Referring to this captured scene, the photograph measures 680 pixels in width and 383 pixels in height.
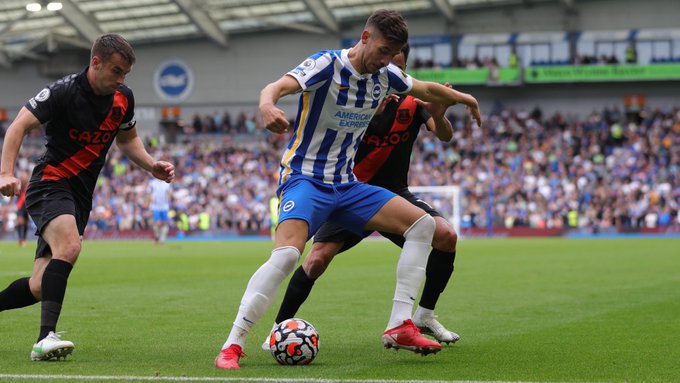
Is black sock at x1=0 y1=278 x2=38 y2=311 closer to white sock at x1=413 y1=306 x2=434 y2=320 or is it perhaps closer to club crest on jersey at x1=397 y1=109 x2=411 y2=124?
white sock at x1=413 y1=306 x2=434 y2=320

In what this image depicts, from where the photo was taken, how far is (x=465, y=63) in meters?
51.7

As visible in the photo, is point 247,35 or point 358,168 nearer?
point 358,168

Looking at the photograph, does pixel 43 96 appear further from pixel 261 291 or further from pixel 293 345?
pixel 293 345

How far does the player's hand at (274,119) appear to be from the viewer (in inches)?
221

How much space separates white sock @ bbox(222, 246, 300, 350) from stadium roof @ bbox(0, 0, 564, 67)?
43.0 m

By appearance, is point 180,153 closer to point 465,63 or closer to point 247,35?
point 247,35

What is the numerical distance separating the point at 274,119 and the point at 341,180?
1235 millimetres

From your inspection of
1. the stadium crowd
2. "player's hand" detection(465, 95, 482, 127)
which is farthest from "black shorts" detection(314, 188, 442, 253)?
the stadium crowd

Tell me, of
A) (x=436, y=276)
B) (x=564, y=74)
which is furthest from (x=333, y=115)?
(x=564, y=74)

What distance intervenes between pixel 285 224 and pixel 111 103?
160 centimetres

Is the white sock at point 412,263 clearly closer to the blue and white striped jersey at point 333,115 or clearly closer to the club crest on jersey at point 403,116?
the blue and white striped jersey at point 333,115

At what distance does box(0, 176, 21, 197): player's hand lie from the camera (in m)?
6.31

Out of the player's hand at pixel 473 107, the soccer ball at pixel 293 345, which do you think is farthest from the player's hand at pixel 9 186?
the player's hand at pixel 473 107

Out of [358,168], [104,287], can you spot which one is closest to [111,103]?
[358,168]
